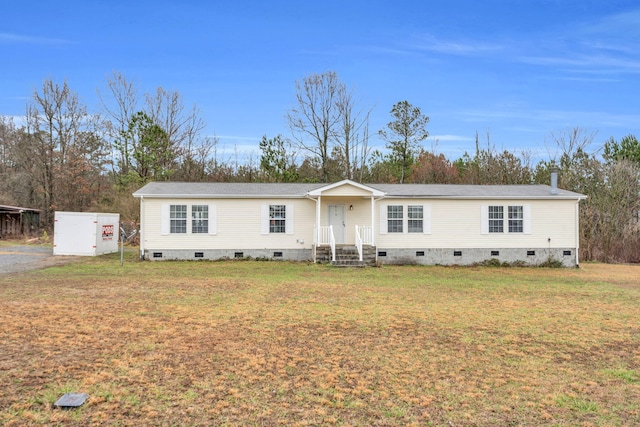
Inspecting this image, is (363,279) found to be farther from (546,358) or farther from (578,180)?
(578,180)

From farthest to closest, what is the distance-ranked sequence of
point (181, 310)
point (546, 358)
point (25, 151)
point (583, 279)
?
point (25, 151)
point (583, 279)
point (181, 310)
point (546, 358)

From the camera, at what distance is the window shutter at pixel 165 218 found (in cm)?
1853

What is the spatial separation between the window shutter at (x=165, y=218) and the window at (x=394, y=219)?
28.8ft

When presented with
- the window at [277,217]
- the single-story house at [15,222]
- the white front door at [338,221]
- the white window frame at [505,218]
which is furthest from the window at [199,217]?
the single-story house at [15,222]

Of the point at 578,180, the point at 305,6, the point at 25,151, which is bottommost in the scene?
the point at 578,180

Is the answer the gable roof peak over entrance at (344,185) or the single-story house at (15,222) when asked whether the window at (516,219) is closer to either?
the gable roof peak over entrance at (344,185)

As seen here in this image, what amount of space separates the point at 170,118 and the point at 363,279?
90.9 ft

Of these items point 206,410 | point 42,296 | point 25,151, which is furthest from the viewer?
point 25,151

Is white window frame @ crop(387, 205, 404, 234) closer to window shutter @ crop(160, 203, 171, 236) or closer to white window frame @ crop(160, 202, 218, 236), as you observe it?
white window frame @ crop(160, 202, 218, 236)

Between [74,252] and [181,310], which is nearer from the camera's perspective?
[181,310]

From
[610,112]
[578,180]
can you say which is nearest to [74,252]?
[578,180]

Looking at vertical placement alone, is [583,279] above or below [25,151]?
below

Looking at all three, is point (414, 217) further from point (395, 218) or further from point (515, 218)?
point (515, 218)

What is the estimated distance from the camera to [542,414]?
14.1 ft
